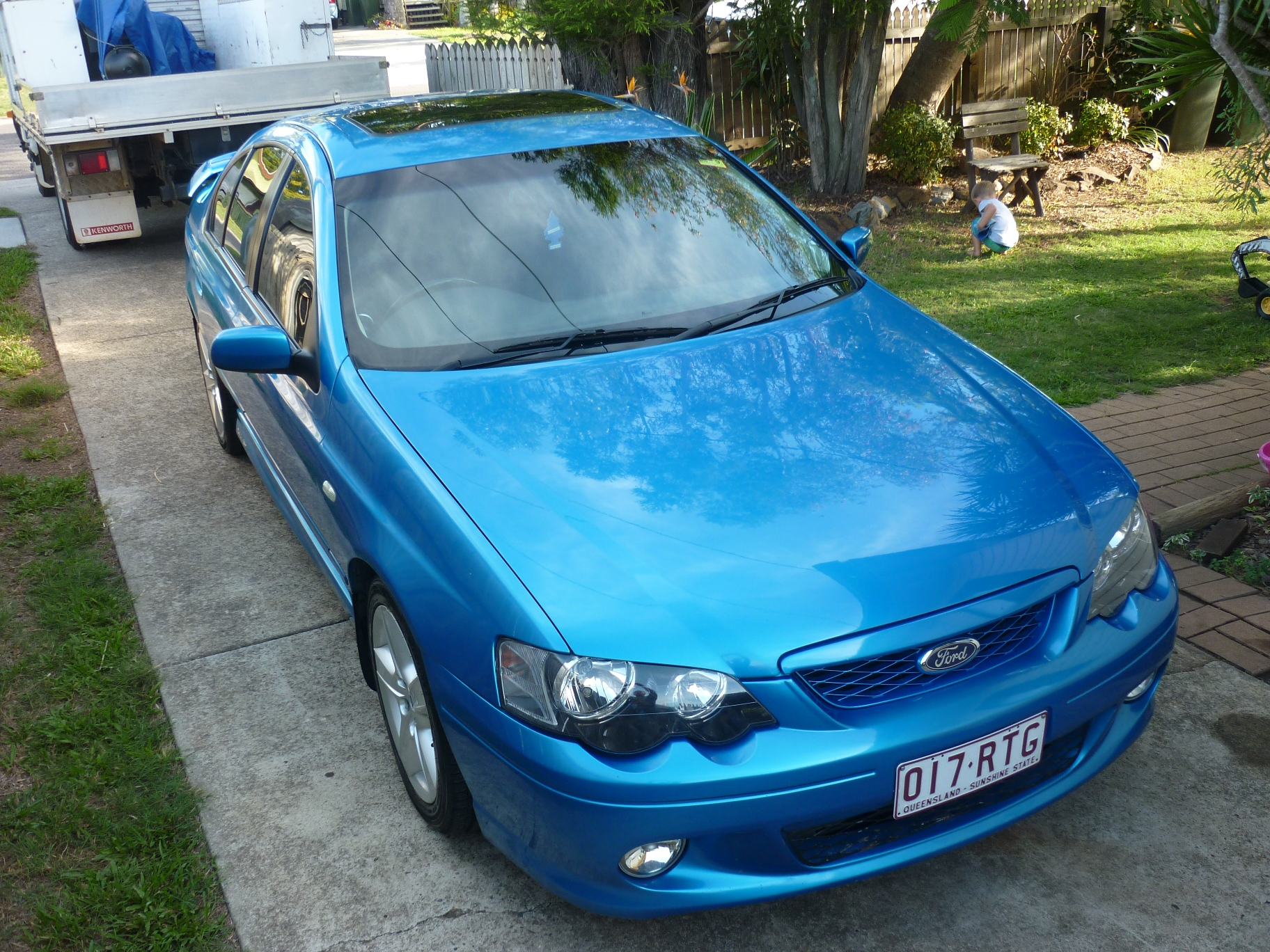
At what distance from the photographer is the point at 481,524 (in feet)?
7.50

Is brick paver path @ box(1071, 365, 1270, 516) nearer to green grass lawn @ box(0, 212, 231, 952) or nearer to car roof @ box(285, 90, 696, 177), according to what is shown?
car roof @ box(285, 90, 696, 177)

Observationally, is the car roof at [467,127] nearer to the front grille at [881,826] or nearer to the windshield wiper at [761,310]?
the windshield wiper at [761,310]

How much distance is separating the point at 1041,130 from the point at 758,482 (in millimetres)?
9630

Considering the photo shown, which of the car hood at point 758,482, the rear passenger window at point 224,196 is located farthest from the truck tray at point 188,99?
the car hood at point 758,482

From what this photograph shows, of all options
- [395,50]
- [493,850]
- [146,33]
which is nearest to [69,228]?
[146,33]

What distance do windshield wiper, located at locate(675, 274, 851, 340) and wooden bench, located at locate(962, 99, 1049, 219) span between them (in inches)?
248

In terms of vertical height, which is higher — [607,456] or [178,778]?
[607,456]

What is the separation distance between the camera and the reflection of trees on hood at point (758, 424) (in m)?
2.40

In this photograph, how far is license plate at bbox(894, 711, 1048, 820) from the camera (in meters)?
2.10

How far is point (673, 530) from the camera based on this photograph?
2.26 m

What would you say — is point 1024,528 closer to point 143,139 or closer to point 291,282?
point 291,282

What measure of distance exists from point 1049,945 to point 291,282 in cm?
275

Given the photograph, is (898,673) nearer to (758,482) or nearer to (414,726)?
(758,482)

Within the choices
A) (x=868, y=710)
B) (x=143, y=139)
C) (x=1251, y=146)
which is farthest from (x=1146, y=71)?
(x=868, y=710)
